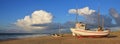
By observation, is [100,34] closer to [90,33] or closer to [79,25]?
[90,33]

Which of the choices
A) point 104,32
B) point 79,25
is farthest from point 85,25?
point 104,32

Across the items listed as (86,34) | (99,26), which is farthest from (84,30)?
(99,26)

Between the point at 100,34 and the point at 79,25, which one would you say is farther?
the point at 79,25

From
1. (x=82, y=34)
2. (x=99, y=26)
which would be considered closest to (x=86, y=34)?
(x=82, y=34)

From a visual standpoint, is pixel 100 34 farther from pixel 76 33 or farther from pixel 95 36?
pixel 76 33

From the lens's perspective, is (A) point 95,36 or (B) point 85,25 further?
(B) point 85,25

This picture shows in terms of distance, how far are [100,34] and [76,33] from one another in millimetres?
6784

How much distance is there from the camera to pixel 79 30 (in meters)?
71.2

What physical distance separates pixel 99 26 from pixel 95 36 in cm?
591

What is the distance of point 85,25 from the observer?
241 feet

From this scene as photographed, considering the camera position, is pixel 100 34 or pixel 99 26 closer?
pixel 100 34

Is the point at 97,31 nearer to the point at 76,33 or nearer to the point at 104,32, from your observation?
the point at 104,32

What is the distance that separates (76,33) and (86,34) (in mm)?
3897

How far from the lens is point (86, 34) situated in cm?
6988
